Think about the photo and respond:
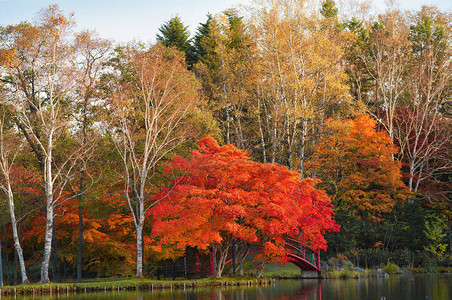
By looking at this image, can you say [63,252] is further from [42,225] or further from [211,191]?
[211,191]

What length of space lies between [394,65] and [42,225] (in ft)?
90.2

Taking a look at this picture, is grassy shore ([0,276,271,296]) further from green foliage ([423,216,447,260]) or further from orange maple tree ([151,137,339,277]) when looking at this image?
green foliage ([423,216,447,260])

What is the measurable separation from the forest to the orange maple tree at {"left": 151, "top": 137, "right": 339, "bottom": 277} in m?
0.08

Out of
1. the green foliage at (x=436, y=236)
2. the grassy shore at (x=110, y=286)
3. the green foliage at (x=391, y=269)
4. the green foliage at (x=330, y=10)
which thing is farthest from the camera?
the green foliage at (x=330, y=10)

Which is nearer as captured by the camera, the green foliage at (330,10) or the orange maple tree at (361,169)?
the orange maple tree at (361,169)

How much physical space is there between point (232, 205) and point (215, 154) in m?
2.76

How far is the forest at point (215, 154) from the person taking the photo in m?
25.2

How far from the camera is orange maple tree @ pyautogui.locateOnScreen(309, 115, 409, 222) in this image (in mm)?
34969

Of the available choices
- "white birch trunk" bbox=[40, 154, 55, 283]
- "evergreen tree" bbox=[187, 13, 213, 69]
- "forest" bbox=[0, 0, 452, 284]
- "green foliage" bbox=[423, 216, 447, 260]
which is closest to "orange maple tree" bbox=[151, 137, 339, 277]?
"forest" bbox=[0, 0, 452, 284]

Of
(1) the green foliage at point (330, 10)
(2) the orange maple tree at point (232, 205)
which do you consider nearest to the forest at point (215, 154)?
(2) the orange maple tree at point (232, 205)

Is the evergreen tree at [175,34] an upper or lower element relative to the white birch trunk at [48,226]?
upper

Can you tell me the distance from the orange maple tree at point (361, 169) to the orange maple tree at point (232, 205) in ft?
30.9

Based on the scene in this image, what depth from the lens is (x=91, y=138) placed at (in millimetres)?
28500

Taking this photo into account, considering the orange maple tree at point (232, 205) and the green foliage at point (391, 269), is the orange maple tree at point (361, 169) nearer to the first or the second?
the green foliage at point (391, 269)
